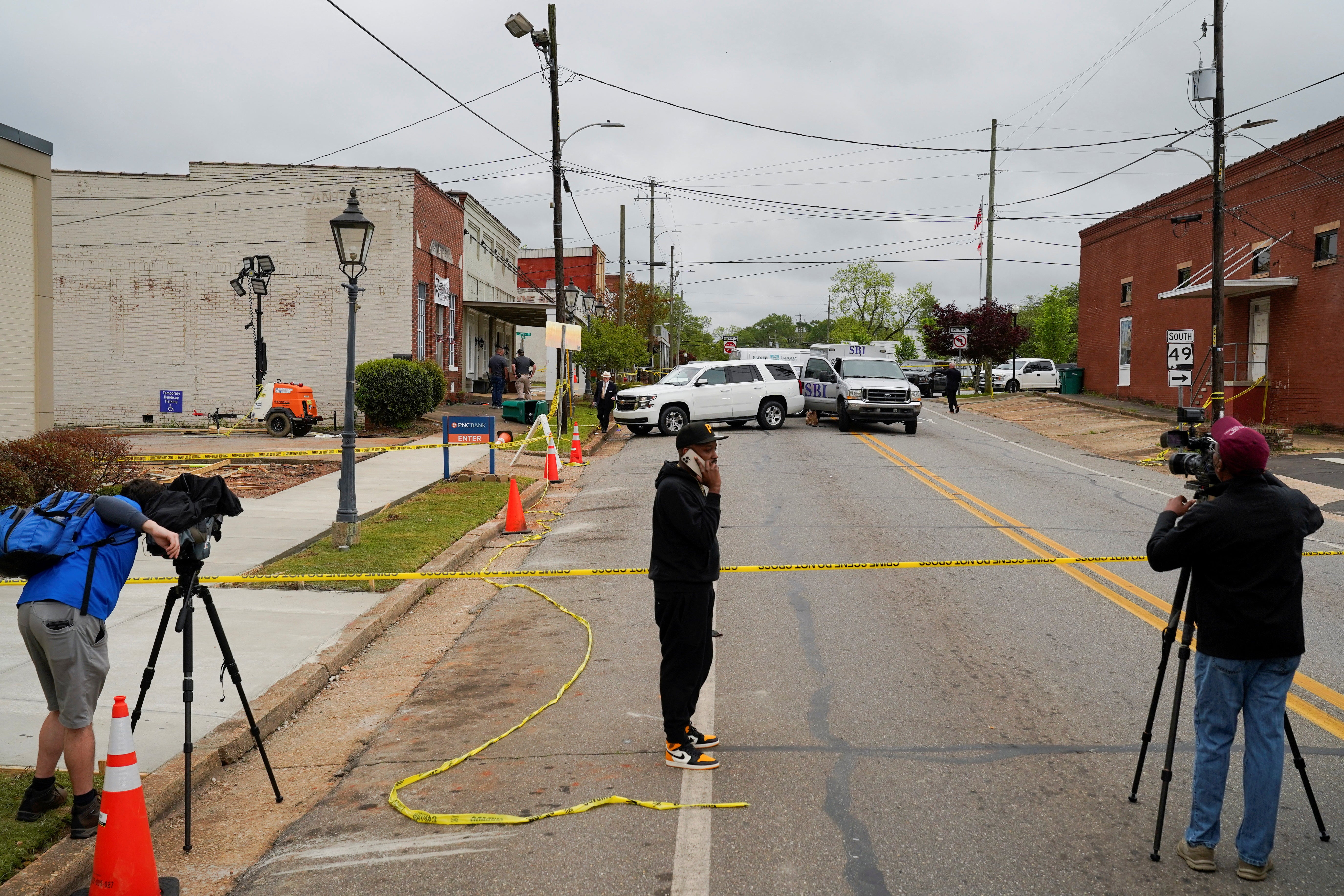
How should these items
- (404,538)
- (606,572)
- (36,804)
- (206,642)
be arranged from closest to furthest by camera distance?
(36,804), (206,642), (606,572), (404,538)

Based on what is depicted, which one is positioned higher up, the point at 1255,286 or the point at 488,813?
the point at 1255,286

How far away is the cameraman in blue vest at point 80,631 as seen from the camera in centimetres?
427

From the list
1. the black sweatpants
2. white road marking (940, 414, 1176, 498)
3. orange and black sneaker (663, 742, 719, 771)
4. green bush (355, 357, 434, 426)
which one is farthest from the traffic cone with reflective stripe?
orange and black sneaker (663, 742, 719, 771)

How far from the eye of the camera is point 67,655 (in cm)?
429

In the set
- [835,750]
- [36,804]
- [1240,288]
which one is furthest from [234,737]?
[1240,288]

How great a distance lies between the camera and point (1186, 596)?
779cm

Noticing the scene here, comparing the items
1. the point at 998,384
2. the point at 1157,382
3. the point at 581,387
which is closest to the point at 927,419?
the point at 1157,382

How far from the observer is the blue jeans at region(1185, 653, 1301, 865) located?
13.0ft

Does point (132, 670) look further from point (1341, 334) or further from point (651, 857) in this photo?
point (1341, 334)

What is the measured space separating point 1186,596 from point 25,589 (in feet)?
24.6

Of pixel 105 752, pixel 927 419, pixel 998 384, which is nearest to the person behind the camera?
pixel 105 752

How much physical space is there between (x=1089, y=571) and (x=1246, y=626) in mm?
5986

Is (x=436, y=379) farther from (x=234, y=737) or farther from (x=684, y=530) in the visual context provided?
(x=684, y=530)

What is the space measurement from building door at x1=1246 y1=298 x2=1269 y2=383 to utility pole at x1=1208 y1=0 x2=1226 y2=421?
5.41 meters
